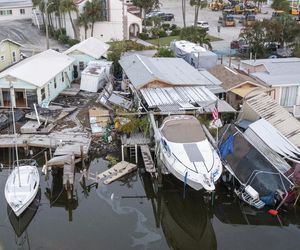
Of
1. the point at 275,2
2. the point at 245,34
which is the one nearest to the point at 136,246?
the point at 245,34

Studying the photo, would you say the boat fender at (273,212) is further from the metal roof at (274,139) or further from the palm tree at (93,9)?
the palm tree at (93,9)

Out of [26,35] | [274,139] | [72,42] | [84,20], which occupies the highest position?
[84,20]

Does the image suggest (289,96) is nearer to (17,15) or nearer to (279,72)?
(279,72)

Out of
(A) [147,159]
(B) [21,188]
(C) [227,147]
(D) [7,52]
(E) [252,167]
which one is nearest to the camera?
(B) [21,188]

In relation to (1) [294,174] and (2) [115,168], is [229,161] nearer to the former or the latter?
(1) [294,174]

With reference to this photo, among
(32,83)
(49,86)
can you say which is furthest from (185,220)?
(49,86)
